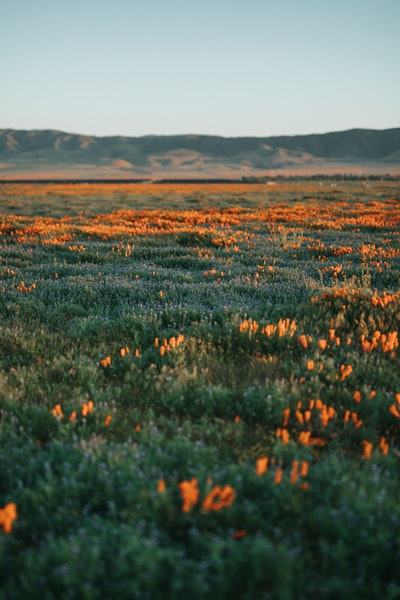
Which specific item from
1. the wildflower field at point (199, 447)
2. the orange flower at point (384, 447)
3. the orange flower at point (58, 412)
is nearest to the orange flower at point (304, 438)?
the wildflower field at point (199, 447)

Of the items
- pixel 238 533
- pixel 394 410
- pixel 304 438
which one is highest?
pixel 394 410

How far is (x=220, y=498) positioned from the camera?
93.2 inches

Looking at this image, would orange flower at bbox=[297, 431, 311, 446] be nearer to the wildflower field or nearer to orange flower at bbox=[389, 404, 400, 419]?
the wildflower field

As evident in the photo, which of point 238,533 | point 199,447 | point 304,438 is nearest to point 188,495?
point 238,533

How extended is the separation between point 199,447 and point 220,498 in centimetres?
58

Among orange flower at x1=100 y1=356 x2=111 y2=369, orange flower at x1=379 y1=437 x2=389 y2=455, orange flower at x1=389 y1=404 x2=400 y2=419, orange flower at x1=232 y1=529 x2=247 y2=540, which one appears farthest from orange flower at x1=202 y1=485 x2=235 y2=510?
orange flower at x1=100 y1=356 x2=111 y2=369

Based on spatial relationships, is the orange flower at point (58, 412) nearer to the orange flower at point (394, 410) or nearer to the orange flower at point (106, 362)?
the orange flower at point (106, 362)

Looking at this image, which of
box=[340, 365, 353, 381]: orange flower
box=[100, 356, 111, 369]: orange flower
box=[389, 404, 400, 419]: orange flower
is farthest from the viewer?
box=[100, 356, 111, 369]: orange flower

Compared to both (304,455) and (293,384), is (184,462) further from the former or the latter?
(293,384)

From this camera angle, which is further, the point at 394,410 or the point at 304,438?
the point at 394,410

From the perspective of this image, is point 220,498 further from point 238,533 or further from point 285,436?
point 285,436

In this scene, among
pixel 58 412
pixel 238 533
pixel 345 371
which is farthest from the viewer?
pixel 345 371

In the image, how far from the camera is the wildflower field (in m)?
2.04

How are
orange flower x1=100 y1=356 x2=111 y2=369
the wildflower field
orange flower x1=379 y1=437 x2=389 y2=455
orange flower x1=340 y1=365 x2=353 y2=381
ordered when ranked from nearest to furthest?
the wildflower field → orange flower x1=379 y1=437 x2=389 y2=455 → orange flower x1=340 y1=365 x2=353 y2=381 → orange flower x1=100 y1=356 x2=111 y2=369
